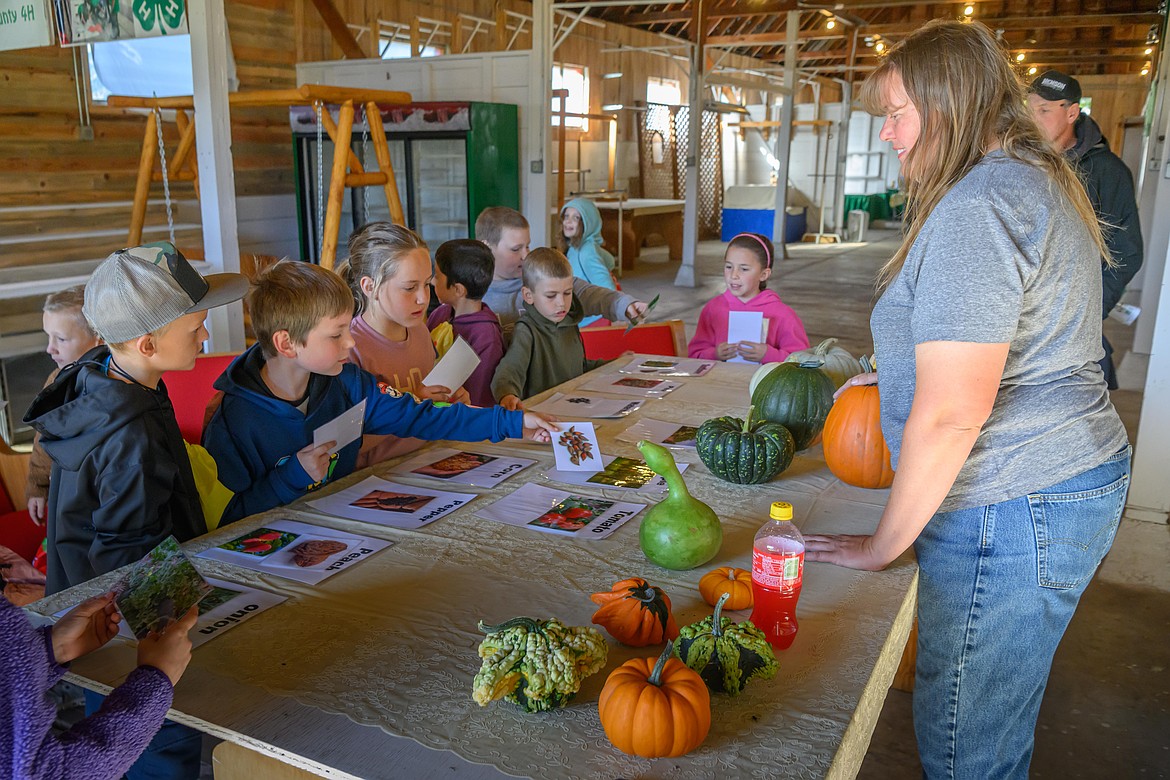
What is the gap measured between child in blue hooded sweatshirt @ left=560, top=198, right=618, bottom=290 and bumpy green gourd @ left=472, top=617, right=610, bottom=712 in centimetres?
395

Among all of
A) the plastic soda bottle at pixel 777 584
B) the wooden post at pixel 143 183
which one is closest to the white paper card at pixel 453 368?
the plastic soda bottle at pixel 777 584

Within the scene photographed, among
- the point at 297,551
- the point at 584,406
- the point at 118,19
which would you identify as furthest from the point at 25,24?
the point at 297,551

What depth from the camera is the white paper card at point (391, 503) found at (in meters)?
1.69

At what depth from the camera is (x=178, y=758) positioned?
5.27 feet

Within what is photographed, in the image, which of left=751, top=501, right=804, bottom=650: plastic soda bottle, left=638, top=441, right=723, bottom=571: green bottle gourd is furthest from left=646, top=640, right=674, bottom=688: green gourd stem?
left=638, top=441, right=723, bottom=571: green bottle gourd

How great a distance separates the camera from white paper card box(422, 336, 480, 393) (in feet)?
8.01

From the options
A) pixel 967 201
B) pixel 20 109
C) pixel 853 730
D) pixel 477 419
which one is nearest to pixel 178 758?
pixel 477 419

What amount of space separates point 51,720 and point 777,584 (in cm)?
89

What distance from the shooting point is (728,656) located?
1.08 m

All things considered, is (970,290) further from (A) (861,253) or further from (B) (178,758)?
(A) (861,253)

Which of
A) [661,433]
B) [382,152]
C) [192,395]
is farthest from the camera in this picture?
[382,152]

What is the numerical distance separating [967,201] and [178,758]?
5.37 feet

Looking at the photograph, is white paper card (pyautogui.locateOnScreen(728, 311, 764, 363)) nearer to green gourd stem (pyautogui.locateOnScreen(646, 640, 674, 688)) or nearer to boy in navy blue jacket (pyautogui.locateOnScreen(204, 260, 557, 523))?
boy in navy blue jacket (pyautogui.locateOnScreen(204, 260, 557, 523))

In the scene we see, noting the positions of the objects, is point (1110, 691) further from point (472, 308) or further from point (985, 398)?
point (472, 308)
